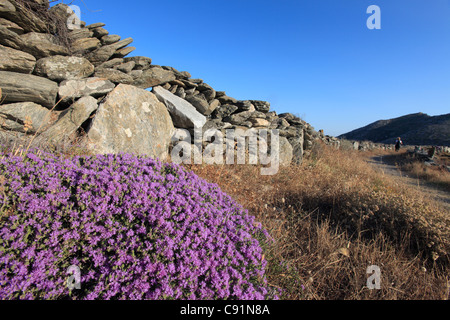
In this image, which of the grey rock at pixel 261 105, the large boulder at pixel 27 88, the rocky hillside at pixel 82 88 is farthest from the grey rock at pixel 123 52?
the grey rock at pixel 261 105

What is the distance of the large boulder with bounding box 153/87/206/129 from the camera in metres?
5.63

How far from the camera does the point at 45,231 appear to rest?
5.79 feet

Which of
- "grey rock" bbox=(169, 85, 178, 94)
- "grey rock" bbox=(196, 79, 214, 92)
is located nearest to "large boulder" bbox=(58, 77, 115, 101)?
"grey rock" bbox=(169, 85, 178, 94)

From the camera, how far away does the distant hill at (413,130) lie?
34.0 m

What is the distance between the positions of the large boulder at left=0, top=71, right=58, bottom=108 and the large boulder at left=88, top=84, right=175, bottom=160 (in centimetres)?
95

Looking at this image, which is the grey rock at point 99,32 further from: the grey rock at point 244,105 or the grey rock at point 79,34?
the grey rock at point 244,105

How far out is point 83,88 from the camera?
4617 millimetres

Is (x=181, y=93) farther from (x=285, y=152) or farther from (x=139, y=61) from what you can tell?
(x=285, y=152)

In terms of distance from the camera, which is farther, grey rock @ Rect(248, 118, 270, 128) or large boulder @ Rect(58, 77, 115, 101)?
grey rock @ Rect(248, 118, 270, 128)

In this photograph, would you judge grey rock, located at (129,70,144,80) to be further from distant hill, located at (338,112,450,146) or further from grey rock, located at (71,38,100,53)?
distant hill, located at (338,112,450,146)

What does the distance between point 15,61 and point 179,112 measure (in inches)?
124

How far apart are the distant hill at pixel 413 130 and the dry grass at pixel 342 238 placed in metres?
37.2
